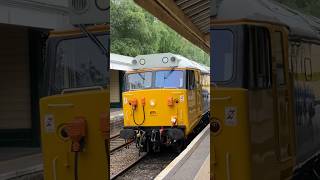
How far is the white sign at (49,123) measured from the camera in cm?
352

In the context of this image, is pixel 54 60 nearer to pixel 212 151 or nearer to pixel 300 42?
pixel 212 151

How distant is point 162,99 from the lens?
13000mm

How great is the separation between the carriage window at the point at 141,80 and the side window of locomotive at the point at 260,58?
7211 millimetres

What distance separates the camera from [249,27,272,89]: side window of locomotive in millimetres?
3662

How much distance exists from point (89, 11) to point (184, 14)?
A: 5418 millimetres

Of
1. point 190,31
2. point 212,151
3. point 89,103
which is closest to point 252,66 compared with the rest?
point 212,151

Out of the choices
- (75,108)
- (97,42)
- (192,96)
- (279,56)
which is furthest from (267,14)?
(192,96)

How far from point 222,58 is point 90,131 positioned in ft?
3.08

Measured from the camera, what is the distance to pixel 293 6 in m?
5.09

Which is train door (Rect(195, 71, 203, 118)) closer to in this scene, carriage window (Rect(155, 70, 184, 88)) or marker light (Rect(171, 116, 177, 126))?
carriage window (Rect(155, 70, 184, 88))

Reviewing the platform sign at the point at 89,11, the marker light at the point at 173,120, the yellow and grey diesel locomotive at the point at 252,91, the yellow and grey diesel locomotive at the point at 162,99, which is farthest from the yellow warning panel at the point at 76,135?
the marker light at the point at 173,120

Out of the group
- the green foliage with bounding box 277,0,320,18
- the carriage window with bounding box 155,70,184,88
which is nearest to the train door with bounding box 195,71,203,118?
the carriage window with bounding box 155,70,184,88

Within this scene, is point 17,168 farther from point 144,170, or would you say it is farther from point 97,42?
point 97,42

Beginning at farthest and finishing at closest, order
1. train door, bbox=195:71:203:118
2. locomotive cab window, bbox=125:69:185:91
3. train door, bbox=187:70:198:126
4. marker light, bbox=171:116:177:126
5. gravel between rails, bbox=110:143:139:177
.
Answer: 1. train door, bbox=195:71:203:118
2. train door, bbox=187:70:198:126
3. marker light, bbox=171:116:177:126
4. locomotive cab window, bbox=125:69:185:91
5. gravel between rails, bbox=110:143:139:177
